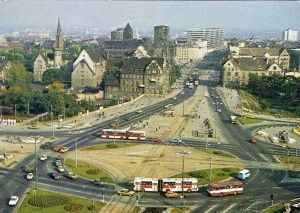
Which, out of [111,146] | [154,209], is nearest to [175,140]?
[111,146]

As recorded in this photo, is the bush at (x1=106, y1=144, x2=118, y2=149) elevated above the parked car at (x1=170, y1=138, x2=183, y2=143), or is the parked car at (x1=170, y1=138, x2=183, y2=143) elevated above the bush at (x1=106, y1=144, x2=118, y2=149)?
the parked car at (x1=170, y1=138, x2=183, y2=143)

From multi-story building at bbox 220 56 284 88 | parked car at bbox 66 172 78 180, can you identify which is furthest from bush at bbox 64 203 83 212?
multi-story building at bbox 220 56 284 88

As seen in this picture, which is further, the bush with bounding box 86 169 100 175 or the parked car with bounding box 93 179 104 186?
the bush with bounding box 86 169 100 175

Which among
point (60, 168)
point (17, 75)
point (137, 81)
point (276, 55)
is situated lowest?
point (60, 168)

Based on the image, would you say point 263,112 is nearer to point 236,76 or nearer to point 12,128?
point 236,76

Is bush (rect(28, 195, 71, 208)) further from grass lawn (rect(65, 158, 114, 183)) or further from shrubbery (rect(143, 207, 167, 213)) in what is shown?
shrubbery (rect(143, 207, 167, 213))

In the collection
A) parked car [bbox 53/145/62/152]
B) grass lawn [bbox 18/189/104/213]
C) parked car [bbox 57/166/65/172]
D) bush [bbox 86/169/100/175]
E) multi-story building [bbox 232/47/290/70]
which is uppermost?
multi-story building [bbox 232/47/290/70]

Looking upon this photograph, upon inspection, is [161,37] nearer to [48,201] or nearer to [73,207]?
[48,201]
